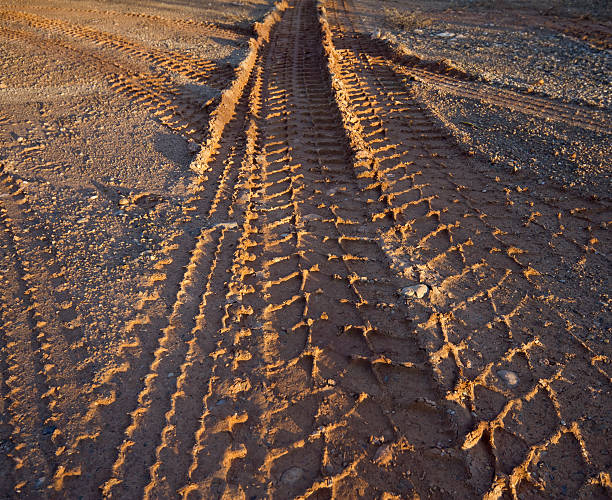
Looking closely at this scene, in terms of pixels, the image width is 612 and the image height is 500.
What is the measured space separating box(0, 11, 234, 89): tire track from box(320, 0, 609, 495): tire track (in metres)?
3.39

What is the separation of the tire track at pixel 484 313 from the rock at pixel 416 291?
0.32ft

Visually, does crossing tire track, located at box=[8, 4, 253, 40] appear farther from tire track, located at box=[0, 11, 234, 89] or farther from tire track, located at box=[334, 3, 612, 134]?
tire track, located at box=[334, 3, 612, 134]

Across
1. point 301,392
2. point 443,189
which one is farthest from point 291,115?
point 301,392

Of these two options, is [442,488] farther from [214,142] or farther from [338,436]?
[214,142]

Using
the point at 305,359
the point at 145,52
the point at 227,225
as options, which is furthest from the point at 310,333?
the point at 145,52

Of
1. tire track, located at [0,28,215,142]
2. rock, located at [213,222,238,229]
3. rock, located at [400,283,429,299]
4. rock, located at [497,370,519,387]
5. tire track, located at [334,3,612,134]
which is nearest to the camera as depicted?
rock, located at [497,370,519,387]

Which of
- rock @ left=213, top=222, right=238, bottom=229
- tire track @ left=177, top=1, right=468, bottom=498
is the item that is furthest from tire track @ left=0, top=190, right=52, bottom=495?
rock @ left=213, top=222, right=238, bottom=229

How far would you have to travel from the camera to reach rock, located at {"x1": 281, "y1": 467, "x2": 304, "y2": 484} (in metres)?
2.21

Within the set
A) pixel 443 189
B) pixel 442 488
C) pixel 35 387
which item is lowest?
pixel 442 488

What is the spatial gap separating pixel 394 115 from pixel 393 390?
4655 millimetres

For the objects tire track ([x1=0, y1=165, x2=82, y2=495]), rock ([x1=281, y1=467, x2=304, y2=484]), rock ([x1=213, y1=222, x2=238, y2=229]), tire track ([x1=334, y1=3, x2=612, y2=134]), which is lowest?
rock ([x1=281, y1=467, x2=304, y2=484])

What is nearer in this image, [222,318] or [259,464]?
[259,464]

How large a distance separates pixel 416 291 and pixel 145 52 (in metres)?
7.59

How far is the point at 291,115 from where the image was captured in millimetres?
6012
